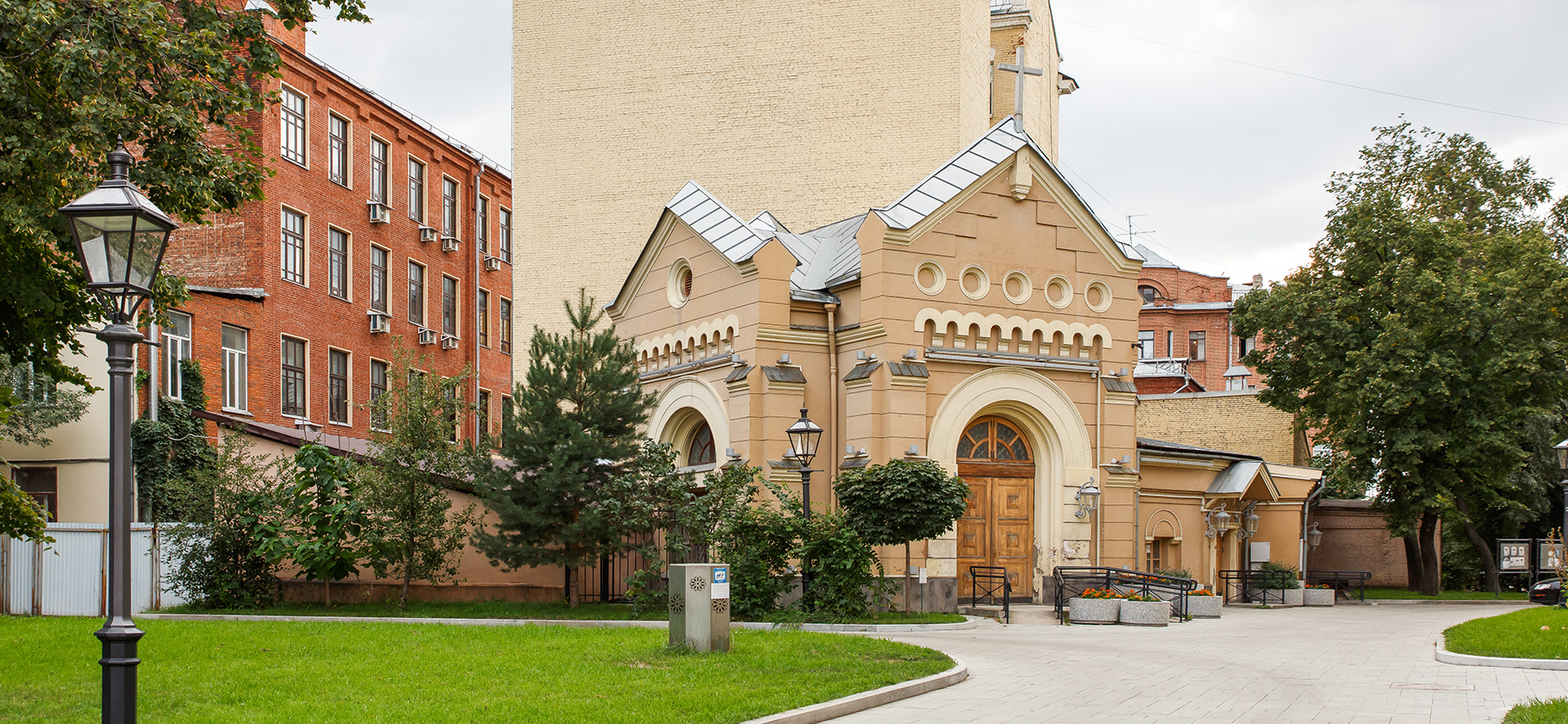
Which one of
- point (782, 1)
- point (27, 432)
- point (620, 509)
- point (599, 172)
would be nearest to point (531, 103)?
point (599, 172)

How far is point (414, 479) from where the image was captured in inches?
888

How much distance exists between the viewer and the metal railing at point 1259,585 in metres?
30.5

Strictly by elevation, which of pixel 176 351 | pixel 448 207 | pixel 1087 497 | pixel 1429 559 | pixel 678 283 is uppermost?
pixel 448 207

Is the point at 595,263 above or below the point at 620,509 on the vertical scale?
above

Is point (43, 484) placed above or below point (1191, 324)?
below

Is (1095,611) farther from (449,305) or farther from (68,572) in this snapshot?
(449,305)

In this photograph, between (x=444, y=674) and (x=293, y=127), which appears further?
(x=293, y=127)

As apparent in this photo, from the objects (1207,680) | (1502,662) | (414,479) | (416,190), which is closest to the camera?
(1207,680)

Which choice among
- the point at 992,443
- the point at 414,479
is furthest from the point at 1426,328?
the point at 414,479

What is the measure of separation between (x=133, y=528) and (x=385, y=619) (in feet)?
20.7

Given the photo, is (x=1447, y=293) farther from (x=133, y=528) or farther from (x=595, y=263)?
(x=133, y=528)

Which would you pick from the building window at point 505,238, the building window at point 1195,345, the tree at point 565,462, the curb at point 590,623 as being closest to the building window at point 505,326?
the building window at point 505,238

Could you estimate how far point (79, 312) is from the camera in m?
15.5

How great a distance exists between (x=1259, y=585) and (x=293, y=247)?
26468 millimetres
